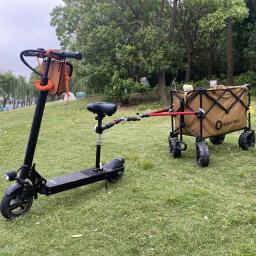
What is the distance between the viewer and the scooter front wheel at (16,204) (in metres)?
4.39

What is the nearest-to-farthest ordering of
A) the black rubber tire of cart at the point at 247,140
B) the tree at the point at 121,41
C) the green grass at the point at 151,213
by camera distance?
1. the green grass at the point at 151,213
2. the black rubber tire of cart at the point at 247,140
3. the tree at the point at 121,41

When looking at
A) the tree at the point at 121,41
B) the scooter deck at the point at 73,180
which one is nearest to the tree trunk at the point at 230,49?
the tree at the point at 121,41

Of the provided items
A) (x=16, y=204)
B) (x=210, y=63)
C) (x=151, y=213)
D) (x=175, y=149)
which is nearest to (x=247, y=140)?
(x=175, y=149)

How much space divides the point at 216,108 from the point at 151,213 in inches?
108

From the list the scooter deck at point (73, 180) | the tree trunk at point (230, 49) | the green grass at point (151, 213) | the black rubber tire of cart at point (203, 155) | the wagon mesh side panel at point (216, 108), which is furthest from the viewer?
the tree trunk at point (230, 49)

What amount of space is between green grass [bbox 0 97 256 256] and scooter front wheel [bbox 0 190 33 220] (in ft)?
0.30

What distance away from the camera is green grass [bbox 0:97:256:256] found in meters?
3.81

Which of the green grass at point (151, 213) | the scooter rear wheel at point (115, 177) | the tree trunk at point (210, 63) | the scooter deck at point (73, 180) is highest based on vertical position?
the tree trunk at point (210, 63)

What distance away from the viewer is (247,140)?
7172mm

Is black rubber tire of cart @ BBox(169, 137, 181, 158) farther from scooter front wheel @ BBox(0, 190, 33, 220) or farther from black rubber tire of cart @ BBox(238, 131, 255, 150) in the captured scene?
scooter front wheel @ BBox(0, 190, 33, 220)

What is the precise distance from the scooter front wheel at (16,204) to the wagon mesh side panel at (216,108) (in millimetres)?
2987

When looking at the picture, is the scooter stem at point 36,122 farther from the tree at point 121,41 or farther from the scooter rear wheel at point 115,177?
the tree at point 121,41

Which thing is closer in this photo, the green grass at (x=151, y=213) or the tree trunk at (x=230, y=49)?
the green grass at (x=151, y=213)

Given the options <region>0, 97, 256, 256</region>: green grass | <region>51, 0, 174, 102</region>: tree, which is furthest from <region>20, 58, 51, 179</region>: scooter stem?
<region>51, 0, 174, 102</region>: tree
